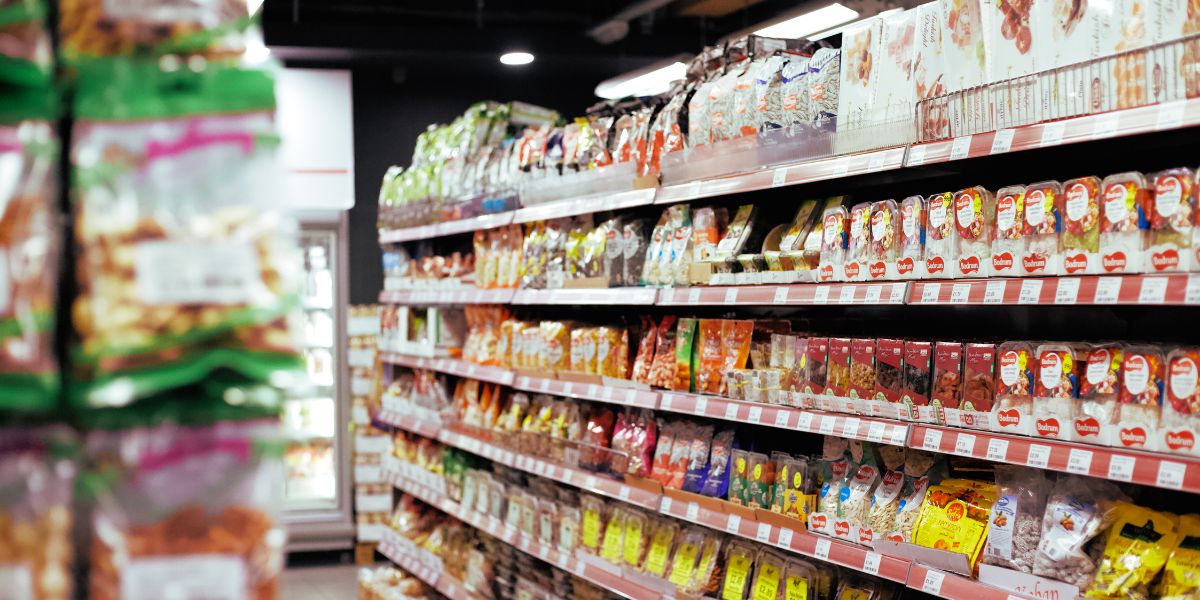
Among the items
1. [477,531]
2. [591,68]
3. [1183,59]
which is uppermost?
[591,68]

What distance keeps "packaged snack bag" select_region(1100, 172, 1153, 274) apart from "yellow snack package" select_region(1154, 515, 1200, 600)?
1.94ft

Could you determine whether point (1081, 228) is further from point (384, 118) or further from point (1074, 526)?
point (384, 118)

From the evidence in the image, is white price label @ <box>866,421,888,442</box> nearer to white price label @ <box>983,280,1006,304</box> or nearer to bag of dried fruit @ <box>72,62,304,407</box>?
white price label @ <box>983,280,1006,304</box>

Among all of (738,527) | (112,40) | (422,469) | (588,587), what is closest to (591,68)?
(422,469)

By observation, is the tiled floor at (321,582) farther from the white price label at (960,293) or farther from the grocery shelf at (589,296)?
the white price label at (960,293)

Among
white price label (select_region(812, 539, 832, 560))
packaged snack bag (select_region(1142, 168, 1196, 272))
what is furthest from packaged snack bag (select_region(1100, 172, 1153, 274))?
white price label (select_region(812, 539, 832, 560))

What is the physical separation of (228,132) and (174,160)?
0.07m

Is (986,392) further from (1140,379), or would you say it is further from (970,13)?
(970,13)

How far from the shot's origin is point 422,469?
20.4 feet

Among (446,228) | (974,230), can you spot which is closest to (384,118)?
(446,228)

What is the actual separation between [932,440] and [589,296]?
5.95 feet

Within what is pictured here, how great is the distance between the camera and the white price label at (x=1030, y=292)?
8.28 ft

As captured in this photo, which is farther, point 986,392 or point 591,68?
point 591,68

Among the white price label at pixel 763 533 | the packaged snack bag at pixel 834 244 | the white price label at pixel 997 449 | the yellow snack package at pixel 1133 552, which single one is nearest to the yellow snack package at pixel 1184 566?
the yellow snack package at pixel 1133 552
